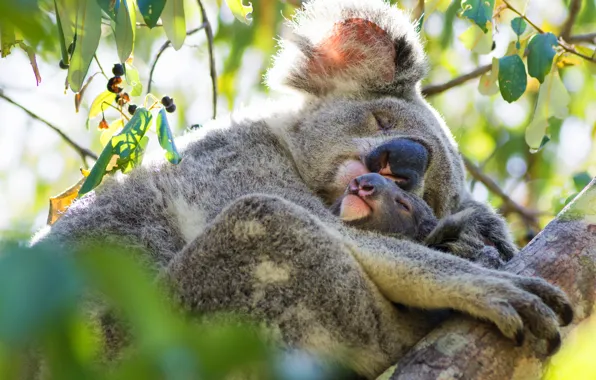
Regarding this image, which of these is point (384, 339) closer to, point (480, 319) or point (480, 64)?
point (480, 319)

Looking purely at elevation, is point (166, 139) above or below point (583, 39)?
below

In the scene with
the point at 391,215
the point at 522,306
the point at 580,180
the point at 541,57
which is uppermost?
the point at 541,57

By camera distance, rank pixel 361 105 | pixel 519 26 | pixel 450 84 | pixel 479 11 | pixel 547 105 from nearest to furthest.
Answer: pixel 479 11 → pixel 519 26 → pixel 361 105 → pixel 547 105 → pixel 450 84

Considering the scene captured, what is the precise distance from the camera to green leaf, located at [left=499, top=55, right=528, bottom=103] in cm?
407

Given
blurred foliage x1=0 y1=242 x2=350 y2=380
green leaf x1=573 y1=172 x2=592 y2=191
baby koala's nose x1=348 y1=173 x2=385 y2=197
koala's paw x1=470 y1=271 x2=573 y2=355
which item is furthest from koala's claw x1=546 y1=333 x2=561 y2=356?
green leaf x1=573 y1=172 x2=592 y2=191

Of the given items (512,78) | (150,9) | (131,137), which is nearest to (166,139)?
(131,137)

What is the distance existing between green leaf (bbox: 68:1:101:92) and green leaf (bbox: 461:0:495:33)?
5.62ft

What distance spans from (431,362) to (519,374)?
0.29 meters

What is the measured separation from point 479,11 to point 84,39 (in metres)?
1.81

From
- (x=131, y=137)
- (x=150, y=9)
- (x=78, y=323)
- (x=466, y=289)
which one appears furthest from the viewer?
(x=131, y=137)

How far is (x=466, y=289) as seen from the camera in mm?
2842

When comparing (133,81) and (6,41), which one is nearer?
(6,41)

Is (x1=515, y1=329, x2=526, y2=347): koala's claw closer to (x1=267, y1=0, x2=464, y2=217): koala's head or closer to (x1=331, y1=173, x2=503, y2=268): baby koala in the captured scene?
(x1=331, y1=173, x2=503, y2=268): baby koala

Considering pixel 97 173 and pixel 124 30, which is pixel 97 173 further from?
pixel 124 30
